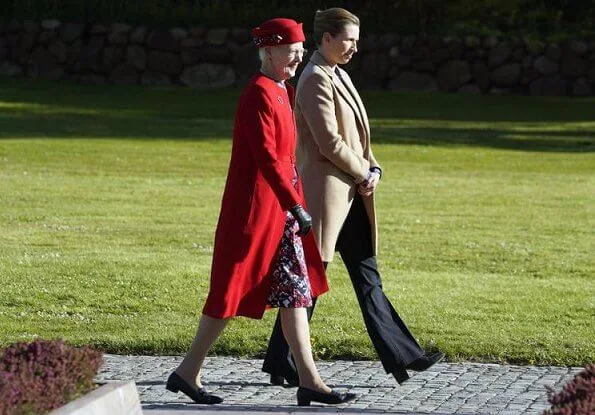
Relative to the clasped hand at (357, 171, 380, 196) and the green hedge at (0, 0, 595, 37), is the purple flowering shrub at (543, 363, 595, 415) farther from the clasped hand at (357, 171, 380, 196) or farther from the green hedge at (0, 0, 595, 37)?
the green hedge at (0, 0, 595, 37)

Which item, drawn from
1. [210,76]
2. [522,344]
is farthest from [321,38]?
[210,76]

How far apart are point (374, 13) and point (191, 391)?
2756 centimetres

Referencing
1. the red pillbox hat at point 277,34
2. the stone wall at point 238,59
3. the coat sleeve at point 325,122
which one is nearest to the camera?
the red pillbox hat at point 277,34

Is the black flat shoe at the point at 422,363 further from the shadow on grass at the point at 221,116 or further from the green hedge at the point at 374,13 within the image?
the green hedge at the point at 374,13

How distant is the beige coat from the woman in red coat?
13.0 inches

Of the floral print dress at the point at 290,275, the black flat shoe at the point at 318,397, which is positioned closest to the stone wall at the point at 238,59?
the floral print dress at the point at 290,275

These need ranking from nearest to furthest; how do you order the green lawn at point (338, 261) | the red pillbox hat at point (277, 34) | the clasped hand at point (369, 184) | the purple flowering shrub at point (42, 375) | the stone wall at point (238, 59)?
the purple flowering shrub at point (42, 375) < the red pillbox hat at point (277, 34) < the clasped hand at point (369, 184) < the green lawn at point (338, 261) < the stone wall at point (238, 59)

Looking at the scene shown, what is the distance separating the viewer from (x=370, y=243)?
7555 mm

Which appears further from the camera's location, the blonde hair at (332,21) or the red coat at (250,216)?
the blonde hair at (332,21)

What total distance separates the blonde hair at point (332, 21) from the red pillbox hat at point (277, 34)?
0.44 meters

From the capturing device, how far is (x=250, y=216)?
6840 mm

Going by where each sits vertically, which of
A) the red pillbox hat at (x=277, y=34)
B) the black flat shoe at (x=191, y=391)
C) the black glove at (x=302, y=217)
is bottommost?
the black flat shoe at (x=191, y=391)

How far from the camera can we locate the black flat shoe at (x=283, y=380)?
7.54 metres

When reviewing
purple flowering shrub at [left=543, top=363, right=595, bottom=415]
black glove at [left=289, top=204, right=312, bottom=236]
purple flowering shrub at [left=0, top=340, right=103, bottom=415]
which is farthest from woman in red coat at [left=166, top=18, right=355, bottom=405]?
purple flowering shrub at [left=543, top=363, right=595, bottom=415]
